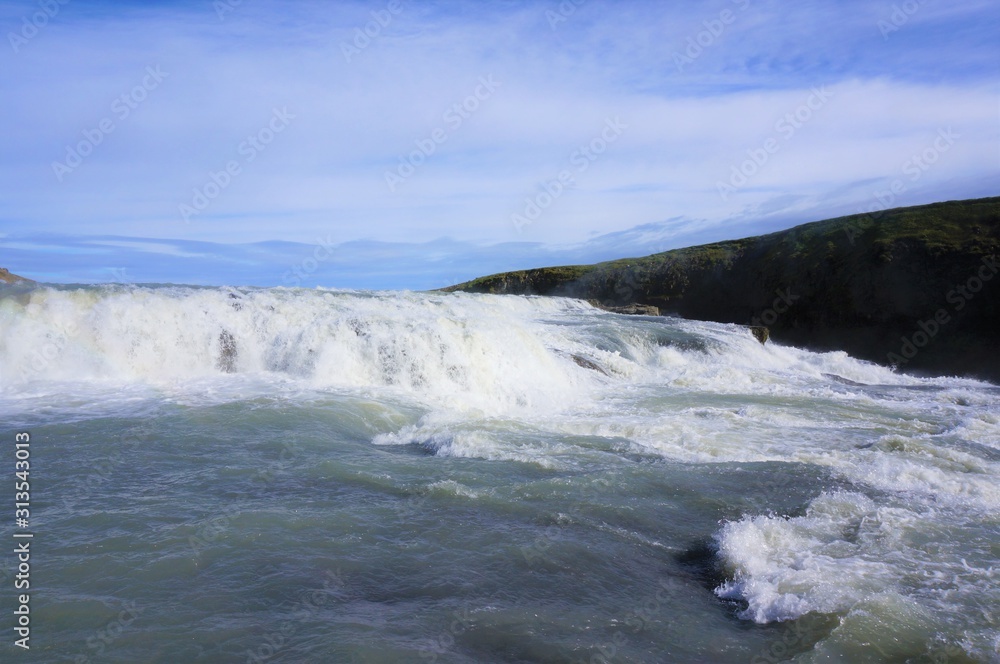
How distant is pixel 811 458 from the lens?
9.46 meters

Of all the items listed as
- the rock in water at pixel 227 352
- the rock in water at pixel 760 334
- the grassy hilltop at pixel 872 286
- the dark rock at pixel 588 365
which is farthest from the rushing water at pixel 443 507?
the grassy hilltop at pixel 872 286

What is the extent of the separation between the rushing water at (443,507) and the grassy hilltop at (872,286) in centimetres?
1476

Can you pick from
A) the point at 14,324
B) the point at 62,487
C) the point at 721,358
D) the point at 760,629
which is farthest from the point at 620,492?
the point at 721,358

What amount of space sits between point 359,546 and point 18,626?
2.63m

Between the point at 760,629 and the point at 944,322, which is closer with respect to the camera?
the point at 760,629

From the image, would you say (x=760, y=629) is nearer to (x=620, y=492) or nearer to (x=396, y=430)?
(x=620, y=492)

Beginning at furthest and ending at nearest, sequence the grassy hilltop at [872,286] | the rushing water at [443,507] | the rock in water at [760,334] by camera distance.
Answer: the grassy hilltop at [872,286]
the rock in water at [760,334]
the rushing water at [443,507]

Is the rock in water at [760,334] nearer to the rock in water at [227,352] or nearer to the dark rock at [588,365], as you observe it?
the dark rock at [588,365]

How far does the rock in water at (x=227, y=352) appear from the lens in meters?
15.2

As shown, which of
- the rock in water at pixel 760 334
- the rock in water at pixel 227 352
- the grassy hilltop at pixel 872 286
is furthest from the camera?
the grassy hilltop at pixel 872 286

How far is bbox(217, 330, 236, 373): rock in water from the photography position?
15234mm

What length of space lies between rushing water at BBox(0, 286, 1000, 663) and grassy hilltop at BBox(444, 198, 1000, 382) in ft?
48.4

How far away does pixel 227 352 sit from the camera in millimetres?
15414

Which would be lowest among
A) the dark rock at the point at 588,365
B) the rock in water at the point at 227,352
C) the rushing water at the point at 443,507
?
the rushing water at the point at 443,507
